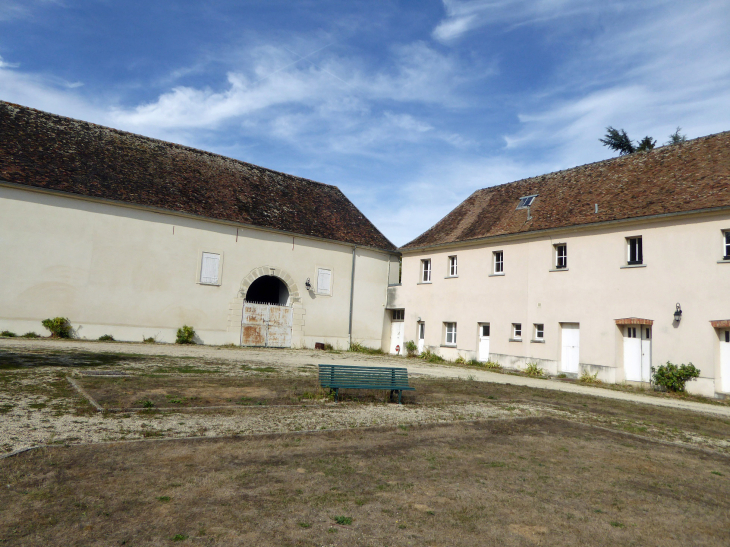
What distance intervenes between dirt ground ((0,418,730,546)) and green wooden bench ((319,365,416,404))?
2795mm

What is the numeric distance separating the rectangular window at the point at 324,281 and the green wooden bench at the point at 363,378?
48.6ft

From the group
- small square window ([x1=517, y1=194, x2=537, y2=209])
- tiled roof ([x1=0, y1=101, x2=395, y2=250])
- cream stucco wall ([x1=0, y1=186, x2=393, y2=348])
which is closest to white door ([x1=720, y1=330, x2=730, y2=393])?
small square window ([x1=517, y1=194, x2=537, y2=209])

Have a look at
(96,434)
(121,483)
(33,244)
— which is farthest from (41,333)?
(121,483)

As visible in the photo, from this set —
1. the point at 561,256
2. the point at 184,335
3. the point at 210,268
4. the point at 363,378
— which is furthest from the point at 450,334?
the point at 363,378

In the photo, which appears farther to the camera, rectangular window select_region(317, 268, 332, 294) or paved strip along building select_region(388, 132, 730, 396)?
rectangular window select_region(317, 268, 332, 294)

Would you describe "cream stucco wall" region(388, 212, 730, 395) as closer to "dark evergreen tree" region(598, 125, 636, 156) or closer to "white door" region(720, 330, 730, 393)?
"white door" region(720, 330, 730, 393)

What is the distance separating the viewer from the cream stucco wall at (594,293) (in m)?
15.1

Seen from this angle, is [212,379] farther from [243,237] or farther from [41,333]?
[243,237]

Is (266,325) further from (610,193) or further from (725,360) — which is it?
(725,360)

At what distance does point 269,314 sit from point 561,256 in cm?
1226

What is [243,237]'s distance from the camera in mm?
22766

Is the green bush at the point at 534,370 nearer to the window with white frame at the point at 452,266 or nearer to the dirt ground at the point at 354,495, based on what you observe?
the window with white frame at the point at 452,266

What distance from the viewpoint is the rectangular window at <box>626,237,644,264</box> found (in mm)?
17047

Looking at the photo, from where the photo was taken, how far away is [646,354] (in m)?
16.5
